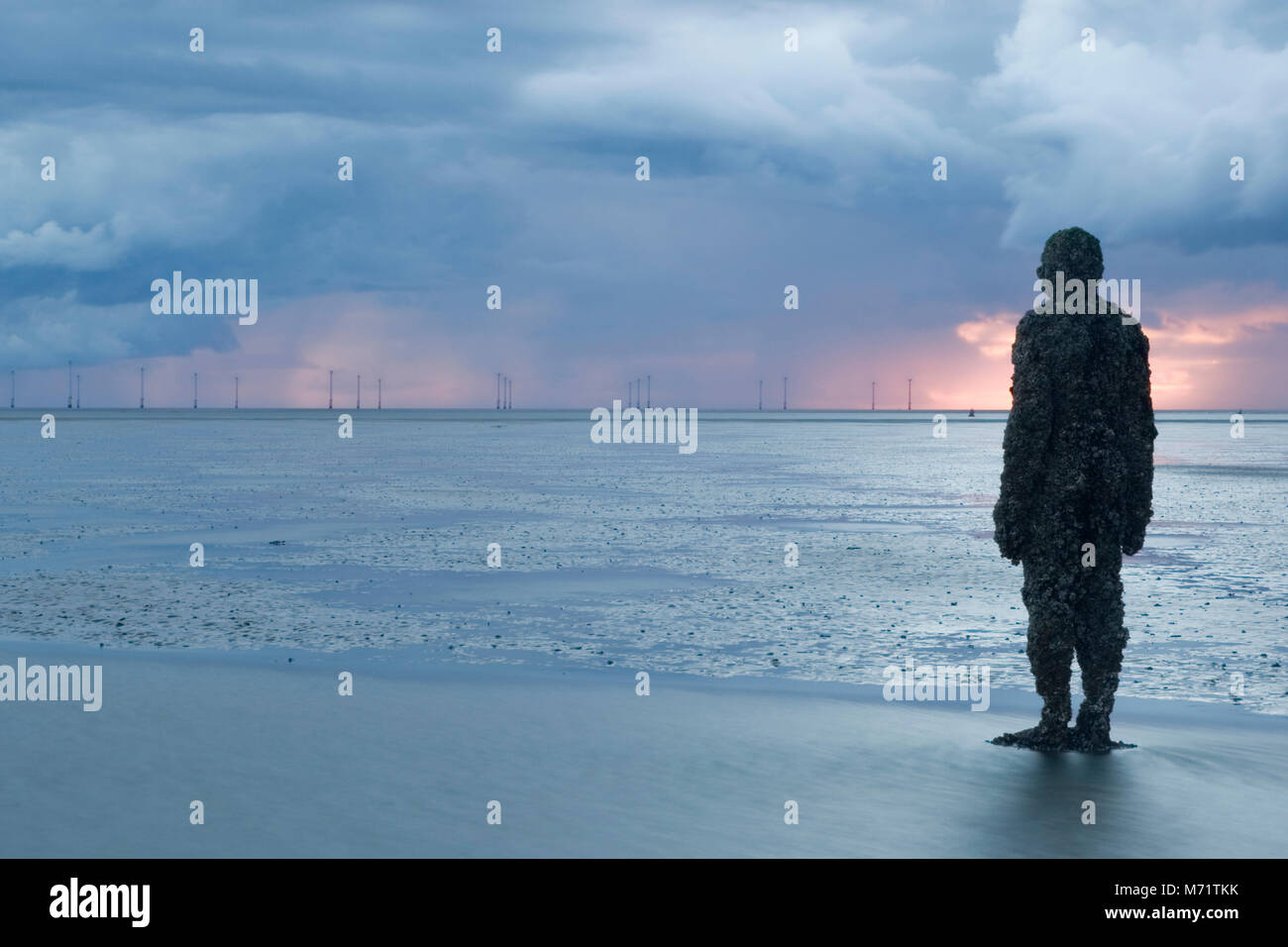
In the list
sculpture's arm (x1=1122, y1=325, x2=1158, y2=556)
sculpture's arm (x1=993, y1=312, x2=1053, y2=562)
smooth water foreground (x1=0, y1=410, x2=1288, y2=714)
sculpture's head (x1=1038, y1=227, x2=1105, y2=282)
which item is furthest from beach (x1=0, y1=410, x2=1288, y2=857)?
sculpture's head (x1=1038, y1=227, x2=1105, y2=282)

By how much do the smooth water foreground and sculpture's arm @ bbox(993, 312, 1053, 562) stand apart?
10.6 ft

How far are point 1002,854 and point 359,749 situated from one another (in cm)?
528

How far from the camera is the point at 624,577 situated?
22.3 metres

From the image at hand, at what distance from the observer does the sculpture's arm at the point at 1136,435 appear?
10680 mm

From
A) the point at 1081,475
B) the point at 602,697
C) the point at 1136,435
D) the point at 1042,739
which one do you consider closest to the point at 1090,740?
the point at 1042,739

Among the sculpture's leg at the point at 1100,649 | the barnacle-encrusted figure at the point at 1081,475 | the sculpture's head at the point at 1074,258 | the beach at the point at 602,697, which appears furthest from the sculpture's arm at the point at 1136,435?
the beach at the point at 602,697

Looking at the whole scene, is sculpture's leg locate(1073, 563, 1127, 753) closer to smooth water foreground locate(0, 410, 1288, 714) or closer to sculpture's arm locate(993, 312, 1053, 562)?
sculpture's arm locate(993, 312, 1053, 562)

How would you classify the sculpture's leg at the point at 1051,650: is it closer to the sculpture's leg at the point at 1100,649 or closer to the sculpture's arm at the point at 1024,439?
the sculpture's leg at the point at 1100,649

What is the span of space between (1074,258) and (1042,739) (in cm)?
411

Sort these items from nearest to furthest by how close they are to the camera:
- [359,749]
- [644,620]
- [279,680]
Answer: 1. [359,749]
2. [279,680]
3. [644,620]
